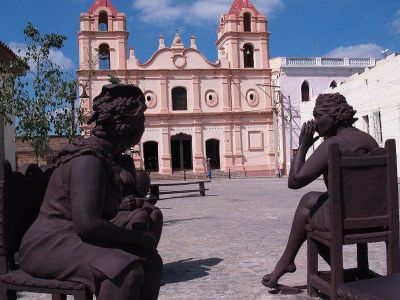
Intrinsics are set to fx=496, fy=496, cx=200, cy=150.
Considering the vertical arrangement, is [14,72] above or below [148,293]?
above

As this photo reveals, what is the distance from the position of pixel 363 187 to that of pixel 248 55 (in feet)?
109

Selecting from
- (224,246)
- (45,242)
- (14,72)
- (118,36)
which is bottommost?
(224,246)

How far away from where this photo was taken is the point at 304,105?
98.6 feet

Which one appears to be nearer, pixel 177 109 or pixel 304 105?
pixel 304 105

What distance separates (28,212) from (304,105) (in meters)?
28.5

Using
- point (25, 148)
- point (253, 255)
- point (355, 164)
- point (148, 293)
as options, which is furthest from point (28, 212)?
point (25, 148)

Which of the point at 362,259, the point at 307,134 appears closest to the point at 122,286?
the point at 307,134

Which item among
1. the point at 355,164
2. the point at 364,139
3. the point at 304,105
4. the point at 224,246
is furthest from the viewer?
the point at 304,105

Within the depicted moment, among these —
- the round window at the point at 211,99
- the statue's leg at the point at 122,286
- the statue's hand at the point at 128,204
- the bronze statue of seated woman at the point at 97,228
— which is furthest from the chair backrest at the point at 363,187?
the round window at the point at 211,99

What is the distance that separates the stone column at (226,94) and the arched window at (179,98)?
2713 mm

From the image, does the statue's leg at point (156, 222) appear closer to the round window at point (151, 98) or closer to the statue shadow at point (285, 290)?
the statue shadow at point (285, 290)

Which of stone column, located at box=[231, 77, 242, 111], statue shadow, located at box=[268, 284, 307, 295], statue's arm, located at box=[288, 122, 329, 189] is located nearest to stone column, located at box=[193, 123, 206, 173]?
stone column, located at box=[231, 77, 242, 111]

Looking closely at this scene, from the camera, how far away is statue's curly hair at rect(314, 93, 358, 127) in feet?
12.0

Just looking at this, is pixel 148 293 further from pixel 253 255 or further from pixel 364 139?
pixel 253 255
